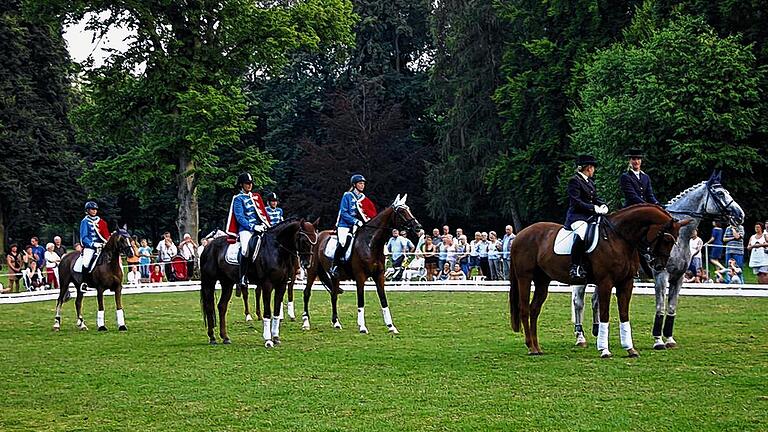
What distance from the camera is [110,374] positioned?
1355 cm

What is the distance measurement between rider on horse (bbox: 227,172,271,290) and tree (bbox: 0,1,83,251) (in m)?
37.6

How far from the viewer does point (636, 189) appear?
48.4 ft

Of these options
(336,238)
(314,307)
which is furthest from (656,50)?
(336,238)

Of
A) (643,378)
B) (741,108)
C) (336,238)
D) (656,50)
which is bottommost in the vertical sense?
(643,378)

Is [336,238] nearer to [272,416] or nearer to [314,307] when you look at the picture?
[314,307]

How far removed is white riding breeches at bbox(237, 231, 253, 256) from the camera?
16852 millimetres

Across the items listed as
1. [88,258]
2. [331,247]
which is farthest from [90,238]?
[331,247]

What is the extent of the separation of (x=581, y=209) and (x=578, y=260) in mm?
743

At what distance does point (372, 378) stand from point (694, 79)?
91.3ft

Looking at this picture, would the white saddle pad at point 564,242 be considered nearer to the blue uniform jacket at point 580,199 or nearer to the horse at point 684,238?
the blue uniform jacket at point 580,199

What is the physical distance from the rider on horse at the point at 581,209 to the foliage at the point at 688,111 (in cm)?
2286

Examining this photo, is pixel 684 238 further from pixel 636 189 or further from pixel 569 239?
pixel 569 239

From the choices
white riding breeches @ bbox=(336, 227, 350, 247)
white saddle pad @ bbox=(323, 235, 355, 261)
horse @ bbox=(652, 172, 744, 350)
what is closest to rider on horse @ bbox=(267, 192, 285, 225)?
white saddle pad @ bbox=(323, 235, 355, 261)

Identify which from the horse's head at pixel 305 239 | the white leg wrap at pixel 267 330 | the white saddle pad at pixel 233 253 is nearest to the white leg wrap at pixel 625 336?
the horse's head at pixel 305 239
